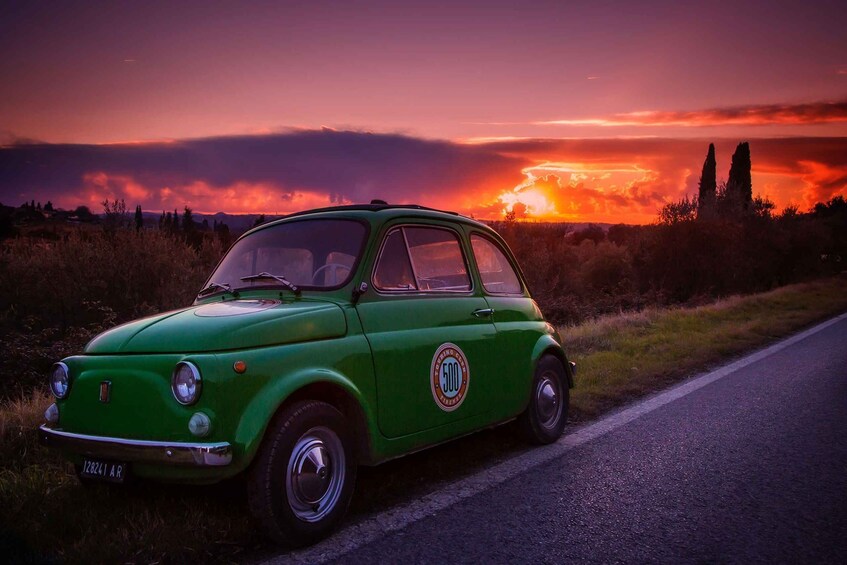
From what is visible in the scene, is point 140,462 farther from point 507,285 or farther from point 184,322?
point 507,285

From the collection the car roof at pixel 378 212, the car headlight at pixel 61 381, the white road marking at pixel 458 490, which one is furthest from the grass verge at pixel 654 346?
the car headlight at pixel 61 381

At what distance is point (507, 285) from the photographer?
578cm

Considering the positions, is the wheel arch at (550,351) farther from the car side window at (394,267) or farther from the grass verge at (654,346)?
the car side window at (394,267)

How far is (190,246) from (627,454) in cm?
1638

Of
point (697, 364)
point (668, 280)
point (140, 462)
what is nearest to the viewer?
point (140, 462)

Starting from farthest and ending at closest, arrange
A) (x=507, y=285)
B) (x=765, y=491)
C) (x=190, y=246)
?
(x=190, y=246)
(x=507, y=285)
(x=765, y=491)

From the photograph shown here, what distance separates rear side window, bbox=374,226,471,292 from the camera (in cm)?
447

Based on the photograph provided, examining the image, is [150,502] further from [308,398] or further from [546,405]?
[546,405]

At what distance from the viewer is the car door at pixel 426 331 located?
411 centimetres

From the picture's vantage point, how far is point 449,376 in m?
4.59

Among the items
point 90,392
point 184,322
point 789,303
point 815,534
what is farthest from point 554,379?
point 789,303

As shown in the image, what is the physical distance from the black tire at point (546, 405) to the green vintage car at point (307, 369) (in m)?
0.17

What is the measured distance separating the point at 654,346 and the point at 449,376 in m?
7.75

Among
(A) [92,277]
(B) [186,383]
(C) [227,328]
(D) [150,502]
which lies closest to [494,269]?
(C) [227,328]
